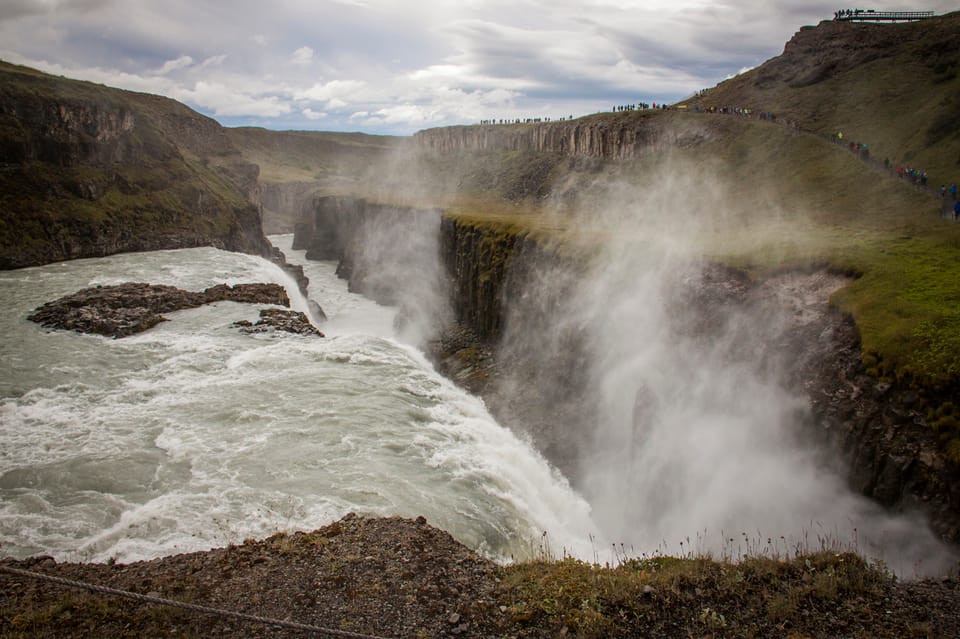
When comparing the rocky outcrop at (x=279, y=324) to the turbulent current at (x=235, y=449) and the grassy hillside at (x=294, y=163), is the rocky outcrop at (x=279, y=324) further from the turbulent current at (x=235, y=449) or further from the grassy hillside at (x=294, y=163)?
the grassy hillside at (x=294, y=163)

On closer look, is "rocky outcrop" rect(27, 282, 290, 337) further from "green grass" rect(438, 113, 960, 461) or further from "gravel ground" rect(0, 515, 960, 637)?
"gravel ground" rect(0, 515, 960, 637)

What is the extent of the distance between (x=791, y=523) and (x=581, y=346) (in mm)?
14106

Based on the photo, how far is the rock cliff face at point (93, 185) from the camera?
171ft

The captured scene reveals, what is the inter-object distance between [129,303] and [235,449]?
2352 cm

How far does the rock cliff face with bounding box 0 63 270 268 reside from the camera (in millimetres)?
52094

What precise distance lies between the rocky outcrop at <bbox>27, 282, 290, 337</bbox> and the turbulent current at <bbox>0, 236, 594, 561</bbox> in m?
1.15

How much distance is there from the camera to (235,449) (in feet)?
62.2

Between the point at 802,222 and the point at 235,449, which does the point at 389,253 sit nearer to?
the point at 802,222

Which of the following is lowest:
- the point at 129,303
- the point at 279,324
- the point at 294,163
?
the point at 279,324

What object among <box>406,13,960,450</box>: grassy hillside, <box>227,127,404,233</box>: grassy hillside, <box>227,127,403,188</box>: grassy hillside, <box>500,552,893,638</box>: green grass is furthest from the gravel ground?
<box>227,127,403,188</box>: grassy hillside

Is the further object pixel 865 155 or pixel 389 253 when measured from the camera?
pixel 389 253

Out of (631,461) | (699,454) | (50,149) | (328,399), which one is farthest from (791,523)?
(50,149)

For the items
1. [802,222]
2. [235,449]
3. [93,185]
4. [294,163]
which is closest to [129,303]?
[235,449]

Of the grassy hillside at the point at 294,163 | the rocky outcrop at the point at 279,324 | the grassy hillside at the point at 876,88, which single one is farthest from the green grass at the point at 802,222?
the grassy hillside at the point at 294,163
